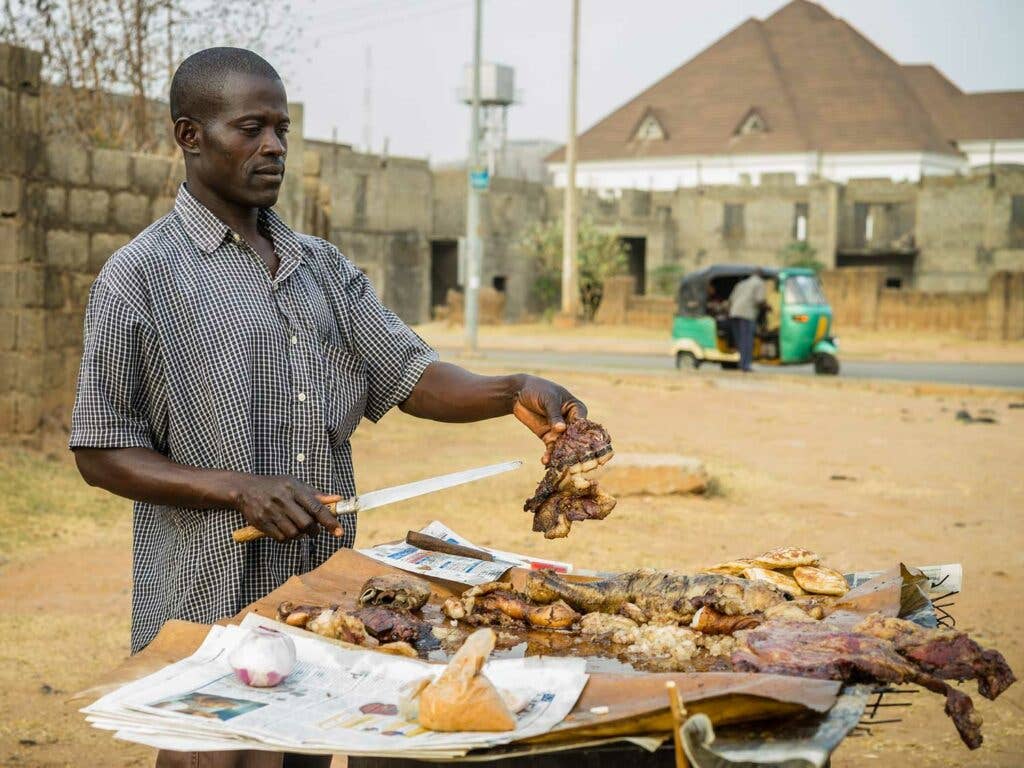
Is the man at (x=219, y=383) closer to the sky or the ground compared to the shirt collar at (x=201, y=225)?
closer to the ground

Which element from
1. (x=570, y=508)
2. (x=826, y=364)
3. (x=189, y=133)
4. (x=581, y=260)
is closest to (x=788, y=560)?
(x=570, y=508)

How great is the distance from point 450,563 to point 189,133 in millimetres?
1188

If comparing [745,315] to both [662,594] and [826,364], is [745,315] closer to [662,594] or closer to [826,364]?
[826,364]

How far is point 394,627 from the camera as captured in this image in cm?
251

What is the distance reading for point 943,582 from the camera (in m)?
2.94

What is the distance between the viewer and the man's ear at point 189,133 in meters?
2.68

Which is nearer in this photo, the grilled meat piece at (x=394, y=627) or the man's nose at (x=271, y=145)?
the grilled meat piece at (x=394, y=627)

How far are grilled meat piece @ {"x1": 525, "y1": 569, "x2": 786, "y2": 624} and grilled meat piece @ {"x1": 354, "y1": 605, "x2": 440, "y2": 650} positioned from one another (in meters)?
0.28

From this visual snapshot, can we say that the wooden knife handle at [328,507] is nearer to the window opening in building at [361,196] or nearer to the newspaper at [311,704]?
the newspaper at [311,704]

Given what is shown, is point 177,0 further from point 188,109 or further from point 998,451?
point 188,109

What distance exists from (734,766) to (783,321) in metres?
17.6

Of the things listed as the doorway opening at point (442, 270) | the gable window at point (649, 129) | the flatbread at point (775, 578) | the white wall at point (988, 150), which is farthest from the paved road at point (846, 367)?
the white wall at point (988, 150)

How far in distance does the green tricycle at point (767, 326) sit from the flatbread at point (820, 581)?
53.4 ft

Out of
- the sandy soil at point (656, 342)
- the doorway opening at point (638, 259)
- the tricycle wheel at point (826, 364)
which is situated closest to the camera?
the tricycle wheel at point (826, 364)
